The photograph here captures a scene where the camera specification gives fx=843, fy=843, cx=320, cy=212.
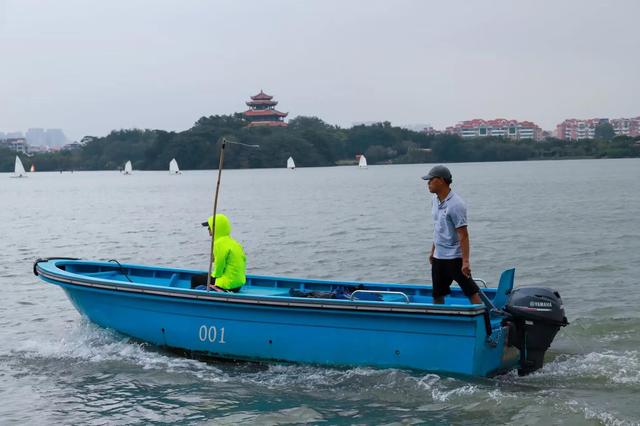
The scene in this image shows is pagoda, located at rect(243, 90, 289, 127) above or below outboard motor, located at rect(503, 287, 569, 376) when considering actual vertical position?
above

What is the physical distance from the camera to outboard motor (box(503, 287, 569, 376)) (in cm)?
860

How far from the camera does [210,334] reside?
9.91 meters

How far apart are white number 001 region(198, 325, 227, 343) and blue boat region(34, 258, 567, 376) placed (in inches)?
0.5

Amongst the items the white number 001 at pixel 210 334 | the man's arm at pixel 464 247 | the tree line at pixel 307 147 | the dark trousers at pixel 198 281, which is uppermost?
the tree line at pixel 307 147

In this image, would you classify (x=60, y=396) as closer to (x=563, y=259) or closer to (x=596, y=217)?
(x=563, y=259)

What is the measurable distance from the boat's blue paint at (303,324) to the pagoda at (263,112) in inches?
5044

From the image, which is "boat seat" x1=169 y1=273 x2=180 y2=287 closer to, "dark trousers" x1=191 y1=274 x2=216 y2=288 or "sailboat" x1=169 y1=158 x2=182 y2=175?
"dark trousers" x1=191 y1=274 x2=216 y2=288

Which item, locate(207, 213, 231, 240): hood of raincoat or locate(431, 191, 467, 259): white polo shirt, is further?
locate(207, 213, 231, 240): hood of raincoat

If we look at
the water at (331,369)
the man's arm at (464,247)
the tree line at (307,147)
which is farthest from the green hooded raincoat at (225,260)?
the tree line at (307,147)

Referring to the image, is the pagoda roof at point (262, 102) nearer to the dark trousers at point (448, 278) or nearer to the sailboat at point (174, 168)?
the sailboat at point (174, 168)

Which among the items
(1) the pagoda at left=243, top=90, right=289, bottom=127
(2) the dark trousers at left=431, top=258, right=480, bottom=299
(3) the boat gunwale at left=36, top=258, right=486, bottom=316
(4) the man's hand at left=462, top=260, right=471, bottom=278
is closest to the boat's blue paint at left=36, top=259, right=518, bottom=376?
(3) the boat gunwale at left=36, top=258, right=486, bottom=316

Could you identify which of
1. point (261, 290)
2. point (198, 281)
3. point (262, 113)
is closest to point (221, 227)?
point (198, 281)

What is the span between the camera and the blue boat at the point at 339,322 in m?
8.62

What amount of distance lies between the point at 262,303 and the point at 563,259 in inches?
463
